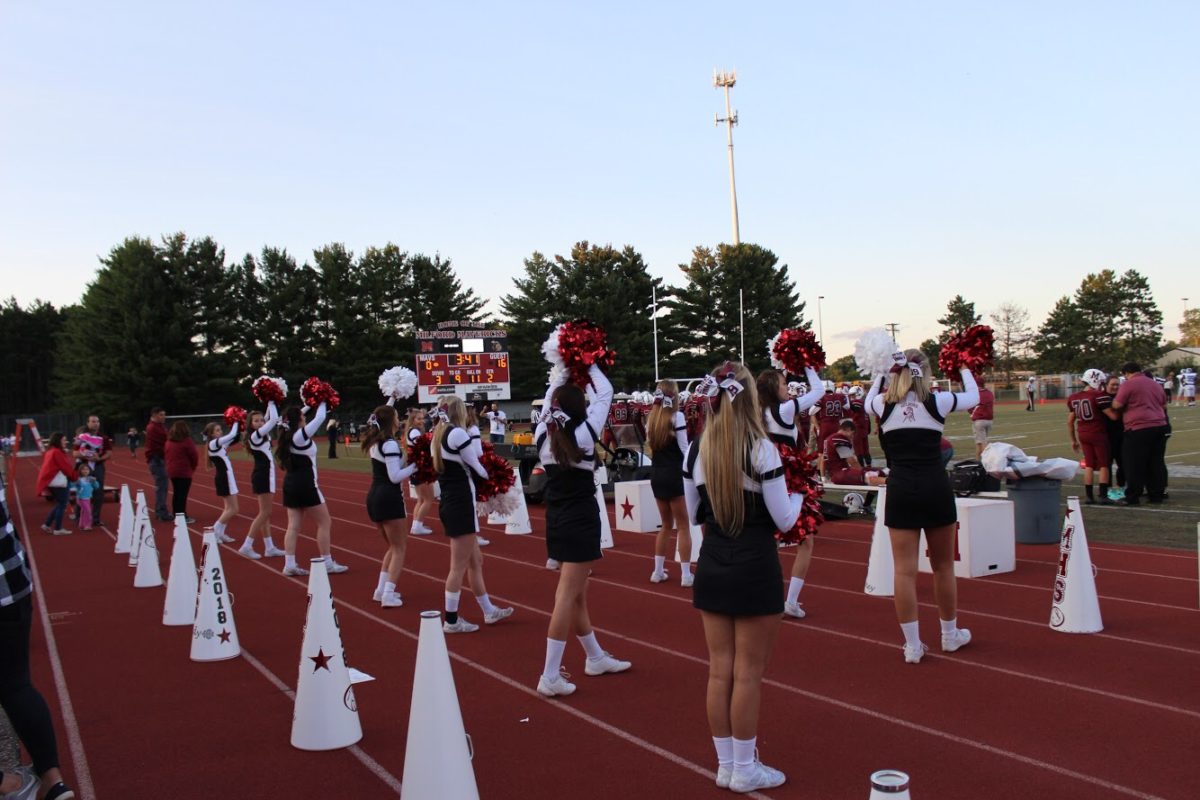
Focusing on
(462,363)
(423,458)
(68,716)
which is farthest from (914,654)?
(462,363)

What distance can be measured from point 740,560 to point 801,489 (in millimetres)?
572

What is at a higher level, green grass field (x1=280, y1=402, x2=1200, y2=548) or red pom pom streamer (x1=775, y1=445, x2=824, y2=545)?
red pom pom streamer (x1=775, y1=445, x2=824, y2=545)

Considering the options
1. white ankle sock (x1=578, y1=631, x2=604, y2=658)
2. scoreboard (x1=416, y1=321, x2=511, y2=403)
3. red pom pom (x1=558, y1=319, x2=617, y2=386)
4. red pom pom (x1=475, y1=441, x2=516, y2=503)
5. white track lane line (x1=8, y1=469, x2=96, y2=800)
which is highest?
scoreboard (x1=416, y1=321, x2=511, y2=403)

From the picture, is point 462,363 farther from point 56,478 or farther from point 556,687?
point 556,687

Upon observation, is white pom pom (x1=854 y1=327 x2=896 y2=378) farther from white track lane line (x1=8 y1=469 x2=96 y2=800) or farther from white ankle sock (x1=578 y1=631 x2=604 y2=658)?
white track lane line (x1=8 y1=469 x2=96 y2=800)

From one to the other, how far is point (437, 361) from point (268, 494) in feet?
60.3

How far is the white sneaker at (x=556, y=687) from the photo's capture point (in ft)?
18.2

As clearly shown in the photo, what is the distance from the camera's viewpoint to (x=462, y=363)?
30.2 metres

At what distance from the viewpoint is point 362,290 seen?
67.4 metres

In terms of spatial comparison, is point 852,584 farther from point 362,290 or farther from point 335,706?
point 362,290

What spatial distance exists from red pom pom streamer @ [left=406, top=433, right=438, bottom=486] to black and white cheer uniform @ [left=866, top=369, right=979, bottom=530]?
346 centimetres

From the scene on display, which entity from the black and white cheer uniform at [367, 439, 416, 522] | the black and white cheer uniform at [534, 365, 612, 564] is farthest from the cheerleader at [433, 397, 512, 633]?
the black and white cheer uniform at [534, 365, 612, 564]

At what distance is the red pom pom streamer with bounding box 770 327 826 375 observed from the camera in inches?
260

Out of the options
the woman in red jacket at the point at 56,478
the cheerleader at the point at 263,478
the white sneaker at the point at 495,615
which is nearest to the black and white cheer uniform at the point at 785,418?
the white sneaker at the point at 495,615
